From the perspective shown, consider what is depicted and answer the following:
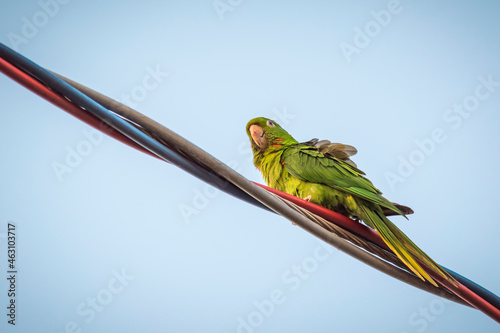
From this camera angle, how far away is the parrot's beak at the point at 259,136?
3791 millimetres

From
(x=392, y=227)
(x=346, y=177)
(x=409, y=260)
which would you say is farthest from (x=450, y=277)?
(x=346, y=177)

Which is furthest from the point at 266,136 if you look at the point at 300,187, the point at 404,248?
the point at 404,248

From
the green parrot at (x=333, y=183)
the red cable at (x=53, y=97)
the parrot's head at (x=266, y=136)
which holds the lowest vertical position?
the green parrot at (x=333, y=183)

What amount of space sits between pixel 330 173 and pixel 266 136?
1023 mm

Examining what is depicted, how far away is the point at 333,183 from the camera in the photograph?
291 centimetres

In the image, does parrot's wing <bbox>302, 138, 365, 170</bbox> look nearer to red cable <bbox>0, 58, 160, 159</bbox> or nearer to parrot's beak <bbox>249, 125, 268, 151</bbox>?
parrot's beak <bbox>249, 125, 268, 151</bbox>

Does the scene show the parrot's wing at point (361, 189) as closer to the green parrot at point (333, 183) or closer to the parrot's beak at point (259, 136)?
the green parrot at point (333, 183)

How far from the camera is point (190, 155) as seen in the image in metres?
1.76

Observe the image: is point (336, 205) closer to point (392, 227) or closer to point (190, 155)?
point (392, 227)

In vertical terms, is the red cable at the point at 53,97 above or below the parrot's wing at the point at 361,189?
above

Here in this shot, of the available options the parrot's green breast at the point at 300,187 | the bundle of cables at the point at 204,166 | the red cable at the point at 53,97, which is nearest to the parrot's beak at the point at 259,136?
the parrot's green breast at the point at 300,187

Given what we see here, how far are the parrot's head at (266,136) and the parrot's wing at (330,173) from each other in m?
0.37

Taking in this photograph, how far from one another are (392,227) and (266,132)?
1.71 m

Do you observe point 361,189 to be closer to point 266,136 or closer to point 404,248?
point 404,248
